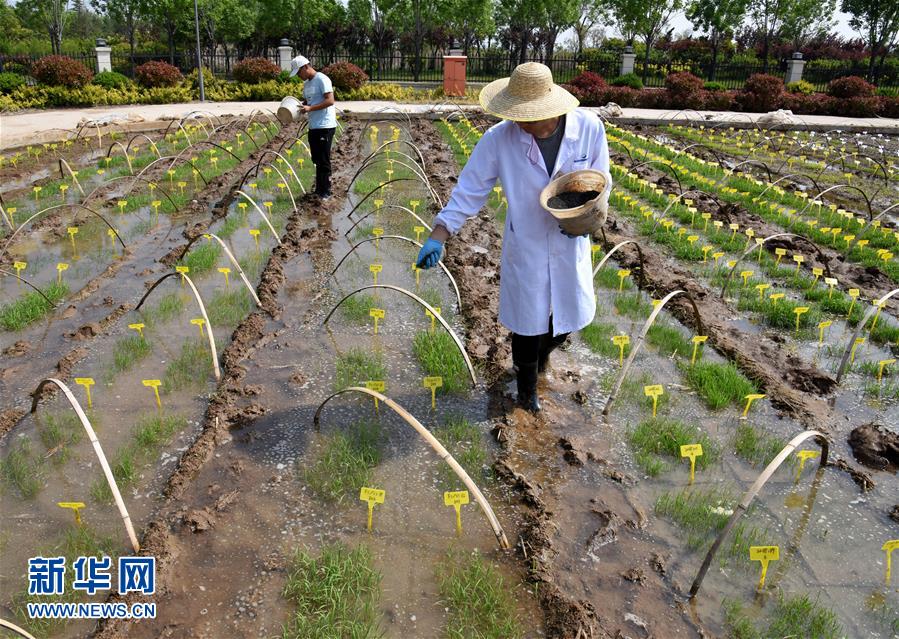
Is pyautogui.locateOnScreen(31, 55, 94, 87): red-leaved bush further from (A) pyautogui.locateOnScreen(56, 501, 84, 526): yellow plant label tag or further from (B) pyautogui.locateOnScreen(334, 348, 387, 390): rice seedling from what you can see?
(A) pyautogui.locateOnScreen(56, 501, 84, 526): yellow plant label tag

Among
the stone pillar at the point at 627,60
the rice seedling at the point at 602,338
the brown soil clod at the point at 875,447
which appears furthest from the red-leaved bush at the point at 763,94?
the brown soil clod at the point at 875,447

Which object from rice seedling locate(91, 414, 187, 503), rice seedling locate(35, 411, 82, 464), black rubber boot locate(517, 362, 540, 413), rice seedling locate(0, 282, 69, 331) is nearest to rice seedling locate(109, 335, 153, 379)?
rice seedling locate(35, 411, 82, 464)

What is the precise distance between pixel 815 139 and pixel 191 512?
54.6 ft

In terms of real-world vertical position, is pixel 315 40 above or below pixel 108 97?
above

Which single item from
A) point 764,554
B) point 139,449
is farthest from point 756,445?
point 139,449

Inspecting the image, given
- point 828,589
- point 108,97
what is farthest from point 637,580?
point 108,97

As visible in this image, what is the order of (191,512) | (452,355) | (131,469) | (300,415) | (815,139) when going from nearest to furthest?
(191,512) → (131,469) → (300,415) → (452,355) → (815,139)

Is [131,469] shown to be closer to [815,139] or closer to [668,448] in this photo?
[668,448]

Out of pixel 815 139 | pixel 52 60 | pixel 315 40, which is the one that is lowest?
pixel 815 139

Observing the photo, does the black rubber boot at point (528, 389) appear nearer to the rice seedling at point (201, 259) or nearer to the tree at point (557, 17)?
the rice seedling at point (201, 259)

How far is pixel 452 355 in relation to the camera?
168 inches

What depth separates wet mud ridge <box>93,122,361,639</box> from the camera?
8.68 feet

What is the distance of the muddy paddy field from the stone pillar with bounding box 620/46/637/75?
2228 cm

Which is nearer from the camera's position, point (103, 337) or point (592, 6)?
point (103, 337)
